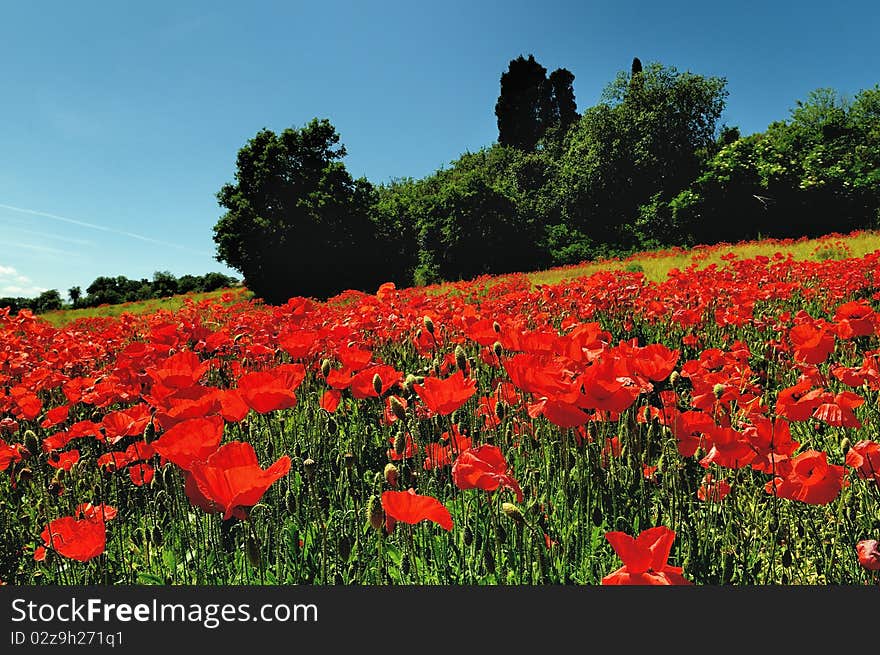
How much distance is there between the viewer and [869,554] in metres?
1.18

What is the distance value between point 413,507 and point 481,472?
206 mm

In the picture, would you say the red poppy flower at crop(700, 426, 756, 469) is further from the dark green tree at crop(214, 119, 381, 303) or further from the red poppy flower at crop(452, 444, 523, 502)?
the dark green tree at crop(214, 119, 381, 303)

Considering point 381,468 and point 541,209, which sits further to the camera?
point 541,209

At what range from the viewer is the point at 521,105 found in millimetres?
48125

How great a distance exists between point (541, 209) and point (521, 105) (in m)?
18.5

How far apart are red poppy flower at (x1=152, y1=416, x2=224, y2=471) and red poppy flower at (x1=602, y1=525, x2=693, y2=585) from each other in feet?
3.12

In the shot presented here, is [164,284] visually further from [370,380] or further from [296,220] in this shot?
[370,380]

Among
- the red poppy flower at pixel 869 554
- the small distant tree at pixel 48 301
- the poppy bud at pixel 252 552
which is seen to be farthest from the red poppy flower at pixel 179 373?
the small distant tree at pixel 48 301

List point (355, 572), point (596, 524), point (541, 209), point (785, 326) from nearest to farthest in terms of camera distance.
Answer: point (355, 572) < point (596, 524) < point (785, 326) < point (541, 209)

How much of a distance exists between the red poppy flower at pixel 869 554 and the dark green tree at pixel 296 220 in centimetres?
2402

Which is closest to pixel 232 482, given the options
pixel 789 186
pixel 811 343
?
pixel 811 343

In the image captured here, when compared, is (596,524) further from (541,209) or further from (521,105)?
(521,105)

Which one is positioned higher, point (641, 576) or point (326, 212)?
point (326, 212)

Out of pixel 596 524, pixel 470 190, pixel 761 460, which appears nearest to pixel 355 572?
pixel 596 524
